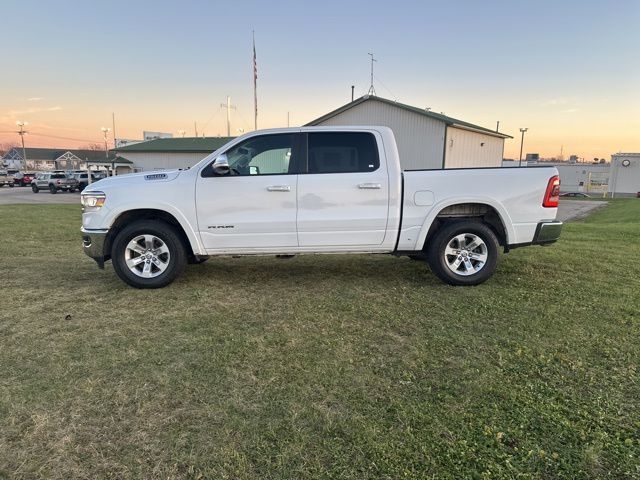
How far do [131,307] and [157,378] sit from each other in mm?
1760

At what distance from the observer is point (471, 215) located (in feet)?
17.4

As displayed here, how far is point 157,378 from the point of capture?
303cm

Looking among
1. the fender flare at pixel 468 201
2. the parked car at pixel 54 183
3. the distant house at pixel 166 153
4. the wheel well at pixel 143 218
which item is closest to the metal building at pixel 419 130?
the fender flare at pixel 468 201

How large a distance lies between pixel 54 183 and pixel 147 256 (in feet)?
116

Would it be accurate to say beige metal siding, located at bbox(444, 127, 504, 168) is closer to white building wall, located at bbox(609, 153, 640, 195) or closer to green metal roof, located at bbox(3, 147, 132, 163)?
white building wall, located at bbox(609, 153, 640, 195)

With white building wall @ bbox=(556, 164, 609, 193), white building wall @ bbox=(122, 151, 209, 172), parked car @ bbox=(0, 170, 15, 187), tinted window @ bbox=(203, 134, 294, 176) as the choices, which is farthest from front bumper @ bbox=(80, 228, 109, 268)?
parked car @ bbox=(0, 170, 15, 187)

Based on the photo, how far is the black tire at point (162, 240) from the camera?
16.6 feet

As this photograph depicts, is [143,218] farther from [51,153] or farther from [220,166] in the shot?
[51,153]

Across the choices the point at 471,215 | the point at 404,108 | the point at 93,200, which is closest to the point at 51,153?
the point at 404,108

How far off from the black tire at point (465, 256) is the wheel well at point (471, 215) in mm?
99

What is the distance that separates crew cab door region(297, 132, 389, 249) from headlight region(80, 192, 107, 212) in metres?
2.40

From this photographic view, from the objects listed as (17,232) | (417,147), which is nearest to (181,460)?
(17,232)

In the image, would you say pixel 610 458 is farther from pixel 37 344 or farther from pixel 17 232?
pixel 17 232

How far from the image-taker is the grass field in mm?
2219
